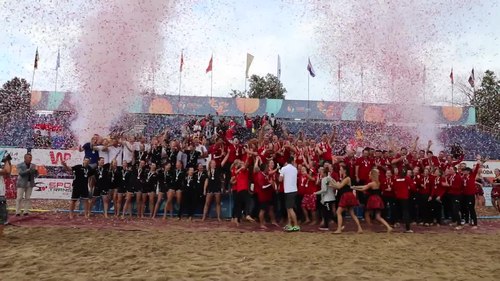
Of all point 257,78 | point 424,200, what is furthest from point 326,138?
point 257,78

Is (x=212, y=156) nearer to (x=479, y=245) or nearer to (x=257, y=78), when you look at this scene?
(x=479, y=245)

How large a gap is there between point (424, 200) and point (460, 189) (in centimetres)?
98

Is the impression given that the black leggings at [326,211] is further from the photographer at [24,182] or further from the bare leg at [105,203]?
the photographer at [24,182]

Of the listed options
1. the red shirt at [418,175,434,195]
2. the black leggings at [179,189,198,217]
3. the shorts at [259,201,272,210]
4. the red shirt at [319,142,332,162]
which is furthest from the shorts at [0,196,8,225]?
the red shirt at [418,175,434,195]

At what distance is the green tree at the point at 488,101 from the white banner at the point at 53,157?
127 feet

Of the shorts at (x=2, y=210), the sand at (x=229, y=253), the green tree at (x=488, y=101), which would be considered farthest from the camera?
the green tree at (x=488, y=101)

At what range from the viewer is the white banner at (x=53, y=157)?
14.6m

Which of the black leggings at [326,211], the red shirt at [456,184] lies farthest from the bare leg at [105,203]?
the red shirt at [456,184]

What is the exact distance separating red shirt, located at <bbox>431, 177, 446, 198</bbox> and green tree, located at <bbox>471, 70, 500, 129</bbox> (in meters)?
33.7

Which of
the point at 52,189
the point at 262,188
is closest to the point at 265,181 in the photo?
the point at 262,188

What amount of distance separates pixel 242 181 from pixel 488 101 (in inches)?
1591

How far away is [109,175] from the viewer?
1116 cm

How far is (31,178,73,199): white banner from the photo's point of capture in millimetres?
14195

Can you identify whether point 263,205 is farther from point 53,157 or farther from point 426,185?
point 53,157
